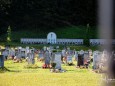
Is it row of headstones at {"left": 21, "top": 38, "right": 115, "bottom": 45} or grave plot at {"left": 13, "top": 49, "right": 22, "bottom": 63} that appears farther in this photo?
row of headstones at {"left": 21, "top": 38, "right": 115, "bottom": 45}

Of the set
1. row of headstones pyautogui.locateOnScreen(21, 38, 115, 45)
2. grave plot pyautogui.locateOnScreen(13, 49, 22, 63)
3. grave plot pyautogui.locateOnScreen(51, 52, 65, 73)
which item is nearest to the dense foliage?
row of headstones pyautogui.locateOnScreen(21, 38, 115, 45)

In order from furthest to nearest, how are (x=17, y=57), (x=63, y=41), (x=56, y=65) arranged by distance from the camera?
1. (x=63, y=41)
2. (x=17, y=57)
3. (x=56, y=65)

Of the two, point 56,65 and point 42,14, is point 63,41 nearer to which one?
point 42,14

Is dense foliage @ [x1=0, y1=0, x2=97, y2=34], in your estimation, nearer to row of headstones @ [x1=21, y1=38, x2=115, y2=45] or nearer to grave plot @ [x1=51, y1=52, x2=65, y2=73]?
row of headstones @ [x1=21, y1=38, x2=115, y2=45]

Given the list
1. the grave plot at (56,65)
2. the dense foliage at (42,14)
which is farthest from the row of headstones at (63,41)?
the grave plot at (56,65)

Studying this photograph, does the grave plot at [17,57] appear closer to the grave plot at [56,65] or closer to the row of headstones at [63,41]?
the grave plot at [56,65]

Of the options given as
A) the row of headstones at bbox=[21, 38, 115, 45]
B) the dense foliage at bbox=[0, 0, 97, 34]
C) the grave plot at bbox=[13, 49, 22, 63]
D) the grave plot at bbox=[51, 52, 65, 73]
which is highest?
the dense foliage at bbox=[0, 0, 97, 34]

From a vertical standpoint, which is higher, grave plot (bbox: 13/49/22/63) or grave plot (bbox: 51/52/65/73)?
grave plot (bbox: 13/49/22/63)

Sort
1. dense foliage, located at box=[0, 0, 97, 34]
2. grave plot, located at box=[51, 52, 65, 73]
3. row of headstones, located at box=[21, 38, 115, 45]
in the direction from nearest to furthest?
grave plot, located at box=[51, 52, 65, 73] < row of headstones, located at box=[21, 38, 115, 45] < dense foliage, located at box=[0, 0, 97, 34]

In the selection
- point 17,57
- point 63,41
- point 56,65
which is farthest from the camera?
point 63,41

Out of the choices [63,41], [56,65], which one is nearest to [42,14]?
[63,41]

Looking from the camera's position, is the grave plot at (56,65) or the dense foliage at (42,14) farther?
the dense foliage at (42,14)

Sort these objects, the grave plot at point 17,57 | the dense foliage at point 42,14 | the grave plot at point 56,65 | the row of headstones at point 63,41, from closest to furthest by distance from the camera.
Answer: the grave plot at point 56,65, the grave plot at point 17,57, the row of headstones at point 63,41, the dense foliage at point 42,14

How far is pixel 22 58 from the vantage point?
23625 millimetres
